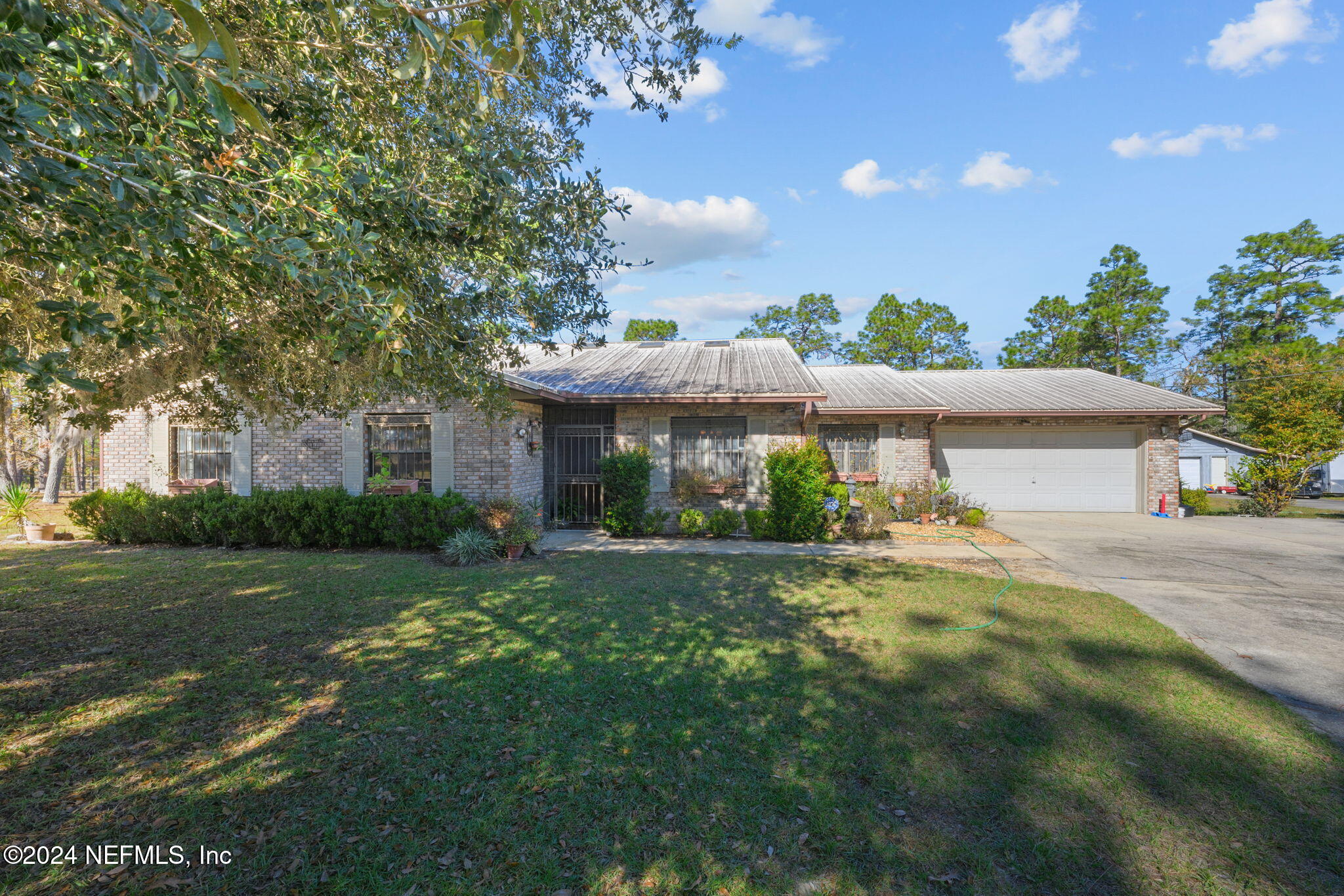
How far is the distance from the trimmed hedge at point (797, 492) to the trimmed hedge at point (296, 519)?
16.5 ft

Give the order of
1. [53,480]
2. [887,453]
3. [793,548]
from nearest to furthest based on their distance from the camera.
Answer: [793,548]
[887,453]
[53,480]

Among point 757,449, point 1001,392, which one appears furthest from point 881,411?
point 1001,392

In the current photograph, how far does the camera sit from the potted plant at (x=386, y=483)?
9.36 meters

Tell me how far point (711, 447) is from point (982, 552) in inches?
193

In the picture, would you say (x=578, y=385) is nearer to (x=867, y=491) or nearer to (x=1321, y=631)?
(x=867, y=491)

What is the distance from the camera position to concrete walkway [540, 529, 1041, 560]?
8633 millimetres

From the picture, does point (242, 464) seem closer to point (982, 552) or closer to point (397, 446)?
point (397, 446)

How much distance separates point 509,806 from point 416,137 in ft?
14.6

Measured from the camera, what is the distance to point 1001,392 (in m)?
15.3

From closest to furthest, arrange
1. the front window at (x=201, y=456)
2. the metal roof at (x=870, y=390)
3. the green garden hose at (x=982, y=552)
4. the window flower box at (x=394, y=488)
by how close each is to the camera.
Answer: the green garden hose at (x=982, y=552), the window flower box at (x=394, y=488), the front window at (x=201, y=456), the metal roof at (x=870, y=390)

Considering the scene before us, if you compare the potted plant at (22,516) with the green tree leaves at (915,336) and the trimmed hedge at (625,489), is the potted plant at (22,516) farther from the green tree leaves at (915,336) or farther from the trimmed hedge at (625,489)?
the green tree leaves at (915,336)

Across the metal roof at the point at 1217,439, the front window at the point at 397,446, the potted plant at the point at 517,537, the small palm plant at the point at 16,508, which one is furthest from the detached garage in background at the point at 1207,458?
the small palm plant at the point at 16,508

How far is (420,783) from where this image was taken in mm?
2848

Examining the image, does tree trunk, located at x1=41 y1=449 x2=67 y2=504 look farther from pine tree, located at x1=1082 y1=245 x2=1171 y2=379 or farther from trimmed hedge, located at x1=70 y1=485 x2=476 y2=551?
pine tree, located at x1=1082 y1=245 x2=1171 y2=379
